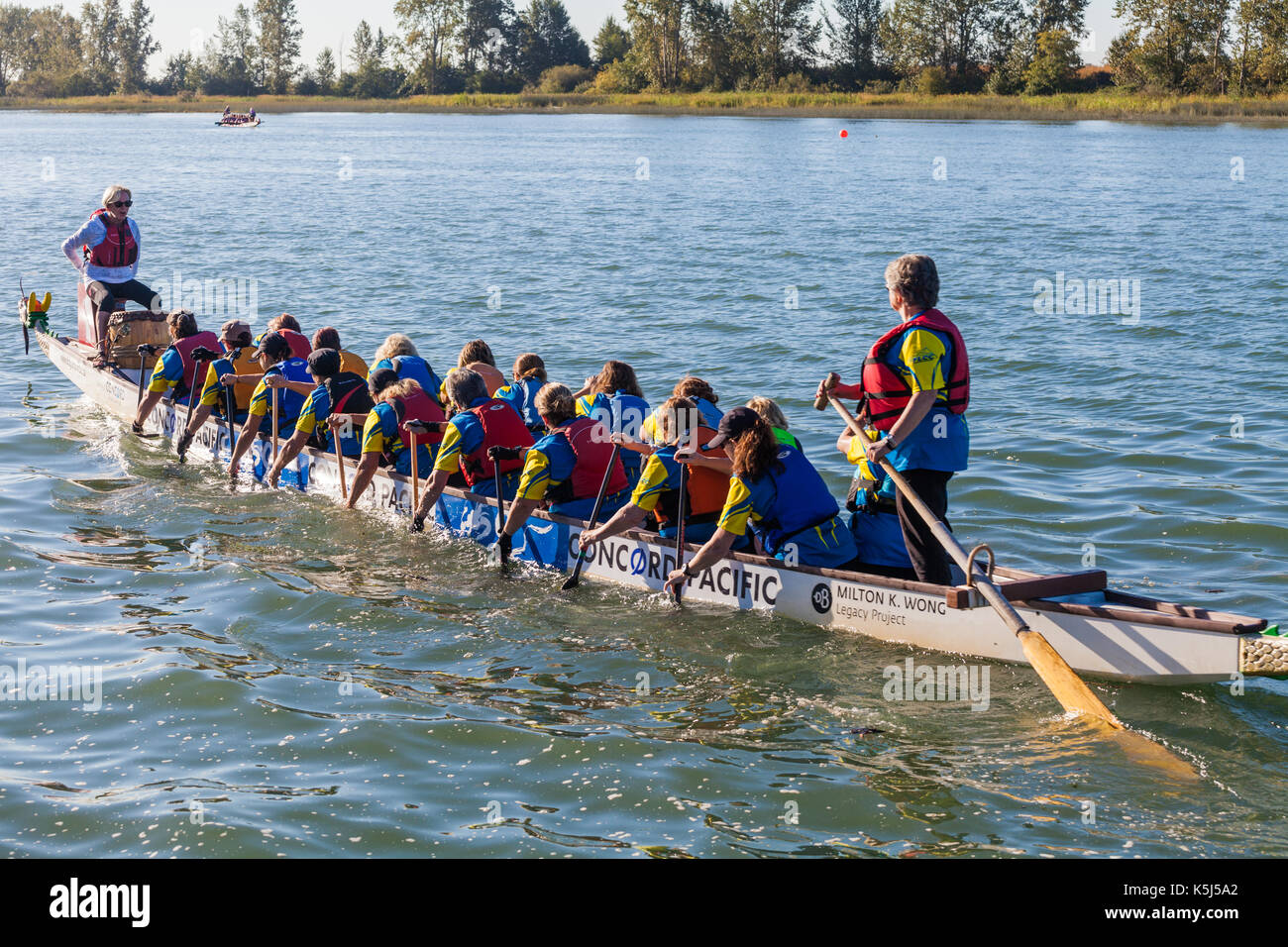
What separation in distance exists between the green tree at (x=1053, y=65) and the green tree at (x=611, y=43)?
4029cm

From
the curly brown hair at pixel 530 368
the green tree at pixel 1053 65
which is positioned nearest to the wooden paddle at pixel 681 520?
the curly brown hair at pixel 530 368

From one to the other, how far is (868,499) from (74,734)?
17.5ft

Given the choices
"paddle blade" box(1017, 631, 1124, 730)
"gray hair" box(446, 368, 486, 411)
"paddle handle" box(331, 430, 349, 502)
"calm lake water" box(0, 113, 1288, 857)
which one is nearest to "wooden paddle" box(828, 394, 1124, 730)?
"paddle blade" box(1017, 631, 1124, 730)

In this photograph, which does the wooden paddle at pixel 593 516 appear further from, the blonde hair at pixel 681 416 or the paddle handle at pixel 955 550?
the paddle handle at pixel 955 550

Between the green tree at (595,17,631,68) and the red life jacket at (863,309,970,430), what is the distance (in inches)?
4224

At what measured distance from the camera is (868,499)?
8.77 meters

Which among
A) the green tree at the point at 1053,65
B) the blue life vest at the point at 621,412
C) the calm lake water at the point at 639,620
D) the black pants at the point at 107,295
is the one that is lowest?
the calm lake water at the point at 639,620

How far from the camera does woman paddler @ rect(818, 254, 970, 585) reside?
25.6ft

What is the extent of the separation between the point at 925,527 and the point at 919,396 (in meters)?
0.95

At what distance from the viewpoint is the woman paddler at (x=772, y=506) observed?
27.3 feet

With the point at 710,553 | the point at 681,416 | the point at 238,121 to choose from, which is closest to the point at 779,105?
the point at 238,121

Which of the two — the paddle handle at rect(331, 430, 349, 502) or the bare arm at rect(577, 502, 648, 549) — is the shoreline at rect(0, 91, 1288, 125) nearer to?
the paddle handle at rect(331, 430, 349, 502)
